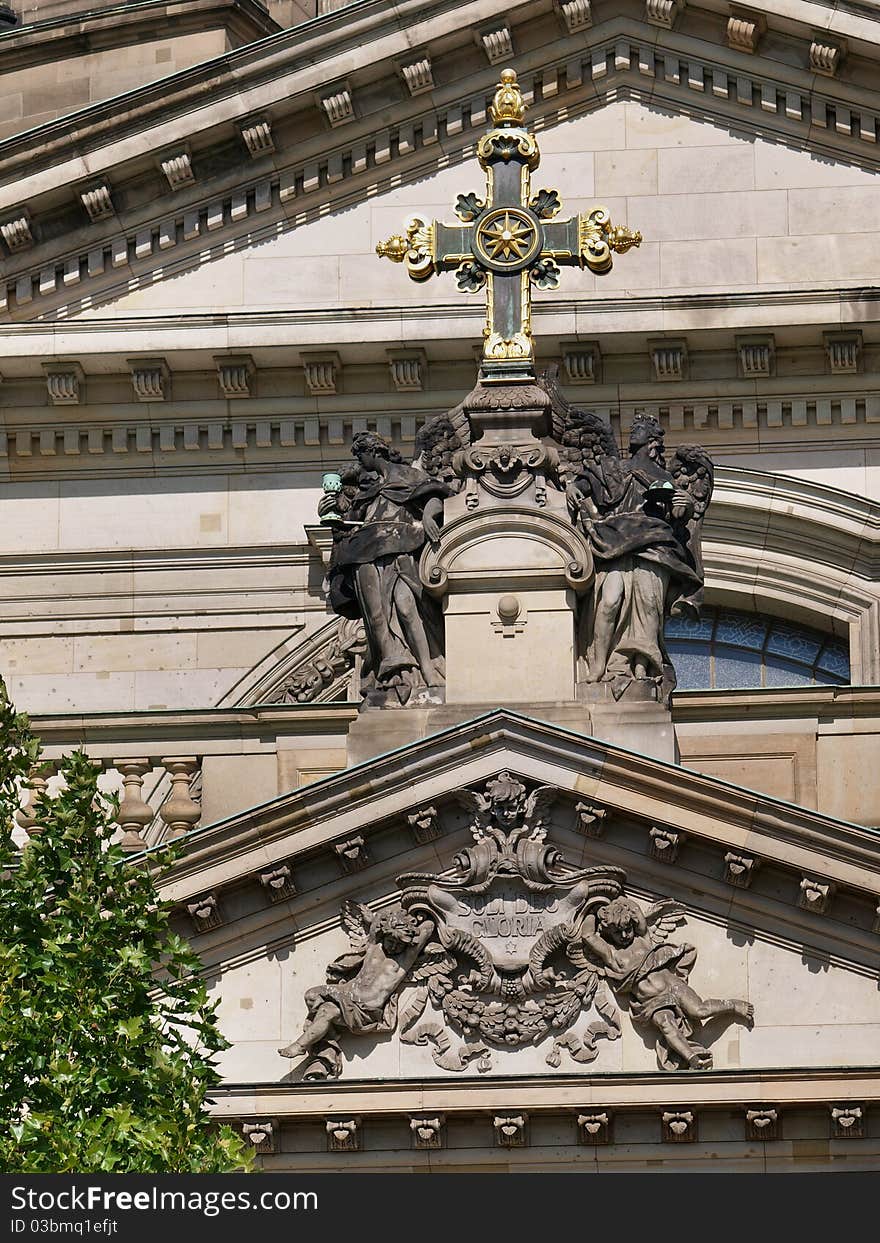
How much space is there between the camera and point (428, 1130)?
2753 cm

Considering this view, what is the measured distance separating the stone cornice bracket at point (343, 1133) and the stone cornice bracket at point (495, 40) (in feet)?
48.7

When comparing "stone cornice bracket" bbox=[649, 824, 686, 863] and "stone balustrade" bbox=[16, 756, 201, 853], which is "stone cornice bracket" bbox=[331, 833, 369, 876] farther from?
"stone balustrade" bbox=[16, 756, 201, 853]

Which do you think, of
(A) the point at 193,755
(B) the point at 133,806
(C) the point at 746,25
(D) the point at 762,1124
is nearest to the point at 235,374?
(C) the point at 746,25

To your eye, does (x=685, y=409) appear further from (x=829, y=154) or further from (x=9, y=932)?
A: (x=9, y=932)

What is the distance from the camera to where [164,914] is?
25.4 meters

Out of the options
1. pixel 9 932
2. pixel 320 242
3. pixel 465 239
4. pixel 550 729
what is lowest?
pixel 9 932

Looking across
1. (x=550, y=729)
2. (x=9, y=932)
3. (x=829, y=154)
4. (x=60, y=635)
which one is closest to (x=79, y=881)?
(x=9, y=932)

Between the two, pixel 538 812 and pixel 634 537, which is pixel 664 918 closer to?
pixel 538 812

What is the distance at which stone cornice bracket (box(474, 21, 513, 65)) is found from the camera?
131 feet

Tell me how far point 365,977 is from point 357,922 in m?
0.39

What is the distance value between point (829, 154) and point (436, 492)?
33.4 ft

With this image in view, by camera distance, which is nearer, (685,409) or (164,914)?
(164,914)

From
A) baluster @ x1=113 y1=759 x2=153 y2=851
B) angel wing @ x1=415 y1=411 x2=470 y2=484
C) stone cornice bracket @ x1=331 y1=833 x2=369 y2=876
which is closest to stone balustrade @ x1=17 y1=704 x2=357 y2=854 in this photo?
baluster @ x1=113 y1=759 x2=153 y2=851

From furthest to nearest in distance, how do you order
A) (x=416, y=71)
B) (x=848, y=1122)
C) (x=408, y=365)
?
(x=416, y=71), (x=408, y=365), (x=848, y=1122)
